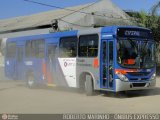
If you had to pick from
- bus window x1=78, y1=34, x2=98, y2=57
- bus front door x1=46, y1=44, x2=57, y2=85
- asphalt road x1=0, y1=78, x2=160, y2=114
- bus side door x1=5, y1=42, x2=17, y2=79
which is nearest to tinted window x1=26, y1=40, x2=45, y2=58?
bus front door x1=46, y1=44, x2=57, y2=85

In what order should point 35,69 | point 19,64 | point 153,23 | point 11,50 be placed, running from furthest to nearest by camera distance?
point 153,23 → point 11,50 → point 19,64 → point 35,69

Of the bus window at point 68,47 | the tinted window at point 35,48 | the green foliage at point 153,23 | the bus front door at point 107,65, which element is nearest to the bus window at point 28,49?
the tinted window at point 35,48

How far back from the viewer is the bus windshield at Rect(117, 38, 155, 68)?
53.8 ft

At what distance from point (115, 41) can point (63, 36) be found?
3.62 metres

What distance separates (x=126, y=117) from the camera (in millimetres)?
11422

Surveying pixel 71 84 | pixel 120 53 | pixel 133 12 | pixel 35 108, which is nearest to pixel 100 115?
pixel 35 108

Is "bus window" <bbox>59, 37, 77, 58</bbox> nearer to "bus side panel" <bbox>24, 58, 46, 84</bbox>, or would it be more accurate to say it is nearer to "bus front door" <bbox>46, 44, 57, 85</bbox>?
"bus front door" <bbox>46, 44, 57, 85</bbox>

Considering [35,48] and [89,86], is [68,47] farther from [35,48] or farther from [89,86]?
[35,48]

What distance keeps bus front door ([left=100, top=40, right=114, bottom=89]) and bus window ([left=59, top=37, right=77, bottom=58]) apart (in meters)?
1.96

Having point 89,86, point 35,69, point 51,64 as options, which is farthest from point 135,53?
point 35,69

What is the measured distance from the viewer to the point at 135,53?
1669 centimetres

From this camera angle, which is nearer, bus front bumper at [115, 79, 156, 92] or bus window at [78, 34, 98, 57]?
bus front bumper at [115, 79, 156, 92]

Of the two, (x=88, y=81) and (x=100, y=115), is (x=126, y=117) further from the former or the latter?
(x=88, y=81)

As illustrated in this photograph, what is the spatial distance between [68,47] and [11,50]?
5999 millimetres
